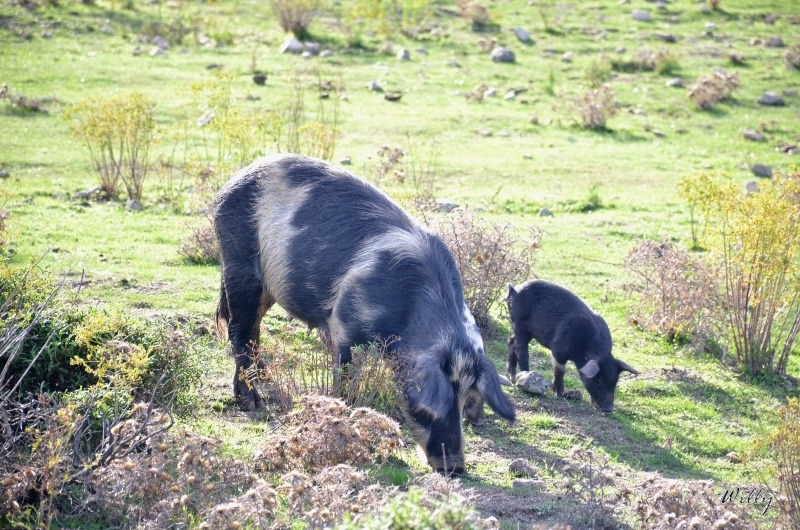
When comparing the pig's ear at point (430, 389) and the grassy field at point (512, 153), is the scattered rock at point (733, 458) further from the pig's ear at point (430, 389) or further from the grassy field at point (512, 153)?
the pig's ear at point (430, 389)

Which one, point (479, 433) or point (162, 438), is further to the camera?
point (479, 433)

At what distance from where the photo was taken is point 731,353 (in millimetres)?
11055

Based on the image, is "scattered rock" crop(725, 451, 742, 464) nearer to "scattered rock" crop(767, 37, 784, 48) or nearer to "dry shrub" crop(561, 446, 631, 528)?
"dry shrub" crop(561, 446, 631, 528)

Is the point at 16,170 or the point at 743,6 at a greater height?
the point at 743,6

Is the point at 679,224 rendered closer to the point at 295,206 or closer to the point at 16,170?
the point at 295,206

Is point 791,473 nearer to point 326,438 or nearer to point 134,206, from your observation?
point 326,438

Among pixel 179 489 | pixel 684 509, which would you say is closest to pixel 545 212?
pixel 684 509

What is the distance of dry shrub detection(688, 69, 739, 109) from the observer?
2331 cm

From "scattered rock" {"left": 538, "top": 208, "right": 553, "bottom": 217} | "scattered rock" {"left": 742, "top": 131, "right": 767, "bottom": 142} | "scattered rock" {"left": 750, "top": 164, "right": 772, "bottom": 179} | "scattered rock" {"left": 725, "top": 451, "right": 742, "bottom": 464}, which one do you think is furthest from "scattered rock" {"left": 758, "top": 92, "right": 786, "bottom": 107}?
"scattered rock" {"left": 725, "top": 451, "right": 742, "bottom": 464}

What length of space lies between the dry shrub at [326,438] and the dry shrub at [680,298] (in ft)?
17.2

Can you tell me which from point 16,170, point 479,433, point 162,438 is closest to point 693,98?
point 16,170

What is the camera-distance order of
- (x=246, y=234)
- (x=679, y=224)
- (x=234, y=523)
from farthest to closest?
(x=679, y=224) < (x=246, y=234) < (x=234, y=523)

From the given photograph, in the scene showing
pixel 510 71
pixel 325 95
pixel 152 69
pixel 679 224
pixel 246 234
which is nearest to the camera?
pixel 246 234

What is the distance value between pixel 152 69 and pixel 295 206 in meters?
16.2
